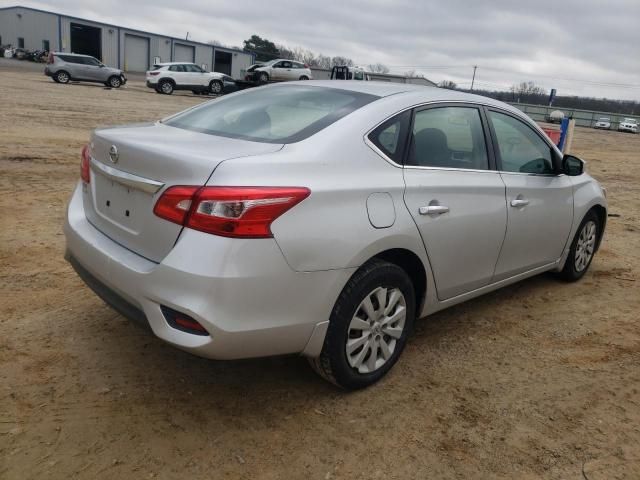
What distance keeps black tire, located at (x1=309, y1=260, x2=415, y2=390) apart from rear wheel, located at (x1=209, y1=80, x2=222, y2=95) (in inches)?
1115

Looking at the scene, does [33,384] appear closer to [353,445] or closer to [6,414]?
[6,414]

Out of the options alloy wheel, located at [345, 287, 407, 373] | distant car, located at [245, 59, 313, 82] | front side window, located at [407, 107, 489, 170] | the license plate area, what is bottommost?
alloy wheel, located at [345, 287, 407, 373]

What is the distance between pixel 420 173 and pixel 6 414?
Answer: 2.42 metres

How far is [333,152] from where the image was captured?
2773 mm

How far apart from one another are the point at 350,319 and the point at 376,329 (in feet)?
0.86

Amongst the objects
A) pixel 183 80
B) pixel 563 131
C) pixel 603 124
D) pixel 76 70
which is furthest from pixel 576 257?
pixel 603 124

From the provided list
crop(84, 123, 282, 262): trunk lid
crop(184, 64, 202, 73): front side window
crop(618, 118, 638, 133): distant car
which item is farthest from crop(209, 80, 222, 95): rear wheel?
crop(618, 118, 638, 133): distant car

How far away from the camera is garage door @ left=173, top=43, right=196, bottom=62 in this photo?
5959 cm

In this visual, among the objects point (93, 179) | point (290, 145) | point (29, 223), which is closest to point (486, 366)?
point (290, 145)

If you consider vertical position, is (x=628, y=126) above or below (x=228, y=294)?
above

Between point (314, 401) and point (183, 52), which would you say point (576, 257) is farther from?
point (183, 52)

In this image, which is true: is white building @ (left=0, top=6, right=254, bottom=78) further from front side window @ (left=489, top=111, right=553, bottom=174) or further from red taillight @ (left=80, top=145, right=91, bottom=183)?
red taillight @ (left=80, top=145, right=91, bottom=183)

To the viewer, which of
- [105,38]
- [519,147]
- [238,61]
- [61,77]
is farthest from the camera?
[238,61]

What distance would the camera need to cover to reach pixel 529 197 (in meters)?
3.98
